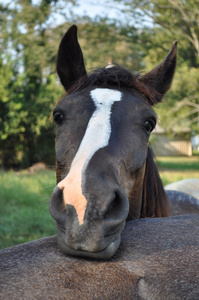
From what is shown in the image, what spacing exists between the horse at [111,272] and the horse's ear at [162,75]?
76.7 inches

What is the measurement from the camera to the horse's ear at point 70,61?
3.21 meters

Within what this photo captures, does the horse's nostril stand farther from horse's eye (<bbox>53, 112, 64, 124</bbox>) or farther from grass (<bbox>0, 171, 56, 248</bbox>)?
grass (<bbox>0, 171, 56, 248</bbox>)

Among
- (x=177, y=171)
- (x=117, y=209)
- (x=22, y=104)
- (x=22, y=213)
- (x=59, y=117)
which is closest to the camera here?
(x=117, y=209)

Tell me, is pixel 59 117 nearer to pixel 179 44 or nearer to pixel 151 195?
pixel 151 195

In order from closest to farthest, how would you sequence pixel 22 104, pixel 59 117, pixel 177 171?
pixel 59 117 → pixel 22 104 → pixel 177 171

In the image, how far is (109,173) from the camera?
1882mm

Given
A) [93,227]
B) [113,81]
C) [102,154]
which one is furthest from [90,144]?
[113,81]

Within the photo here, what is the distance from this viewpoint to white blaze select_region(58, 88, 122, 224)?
1695 millimetres

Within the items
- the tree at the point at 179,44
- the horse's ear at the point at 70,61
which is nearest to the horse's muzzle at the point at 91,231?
the horse's ear at the point at 70,61

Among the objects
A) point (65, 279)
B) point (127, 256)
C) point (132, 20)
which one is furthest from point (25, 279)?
point (132, 20)

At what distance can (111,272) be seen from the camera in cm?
157

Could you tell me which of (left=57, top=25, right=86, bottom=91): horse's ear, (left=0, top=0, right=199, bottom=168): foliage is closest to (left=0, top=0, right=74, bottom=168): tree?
(left=0, top=0, right=199, bottom=168): foliage

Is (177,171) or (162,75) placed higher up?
(162,75)

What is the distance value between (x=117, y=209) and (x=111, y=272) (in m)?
0.34
